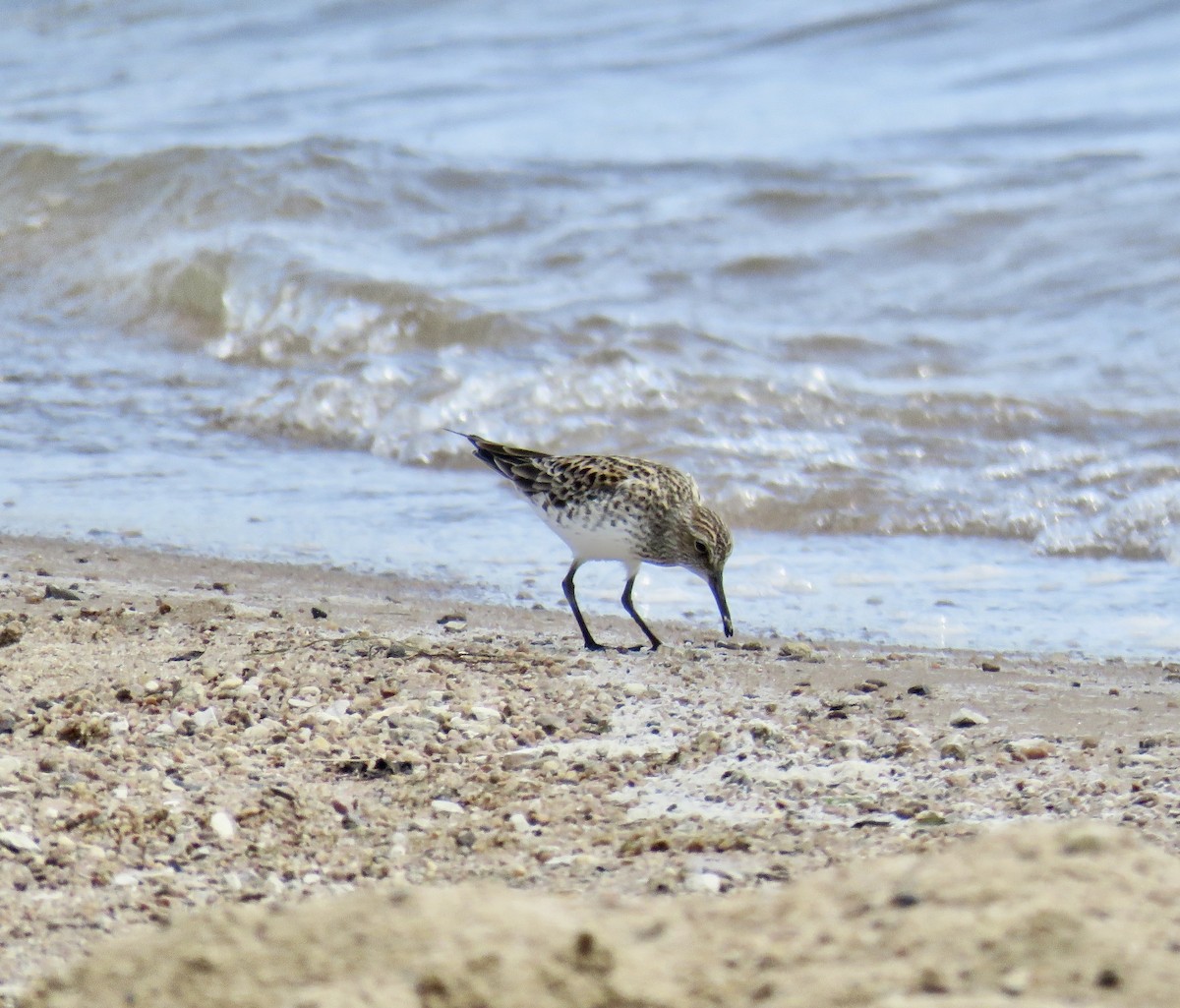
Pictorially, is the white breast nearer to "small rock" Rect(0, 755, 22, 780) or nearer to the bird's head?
the bird's head

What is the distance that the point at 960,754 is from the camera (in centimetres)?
471

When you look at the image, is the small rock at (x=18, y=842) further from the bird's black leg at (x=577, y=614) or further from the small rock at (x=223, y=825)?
the bird's black leg at (x=577, y=614)

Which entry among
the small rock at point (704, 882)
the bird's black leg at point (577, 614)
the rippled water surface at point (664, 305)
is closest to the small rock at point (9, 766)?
the small rock at point (704, 882)

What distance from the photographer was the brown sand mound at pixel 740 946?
2631 millimetres

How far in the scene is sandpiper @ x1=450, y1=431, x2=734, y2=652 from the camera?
6086 mm

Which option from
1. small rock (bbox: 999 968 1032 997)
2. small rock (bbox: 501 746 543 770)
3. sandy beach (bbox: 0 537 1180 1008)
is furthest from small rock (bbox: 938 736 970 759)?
small rock (bbox: 999 968 1032 997)

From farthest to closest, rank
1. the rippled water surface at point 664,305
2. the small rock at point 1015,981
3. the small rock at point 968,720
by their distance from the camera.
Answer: the rippled water surface at point 664,305 < the small rock at point 968,720 < the small rock at point 1015,981

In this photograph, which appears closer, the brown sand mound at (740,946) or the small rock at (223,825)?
the brown sand mound at (740,946)

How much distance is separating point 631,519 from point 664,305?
17.3ft

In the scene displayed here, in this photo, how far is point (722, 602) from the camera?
6082 mm

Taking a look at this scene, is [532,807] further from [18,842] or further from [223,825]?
[18,842]

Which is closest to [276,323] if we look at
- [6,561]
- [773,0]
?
[6,561]

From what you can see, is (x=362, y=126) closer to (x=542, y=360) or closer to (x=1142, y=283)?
(x=542, y=360)

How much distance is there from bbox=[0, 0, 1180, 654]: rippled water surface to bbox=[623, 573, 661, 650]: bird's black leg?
0.32 meters
